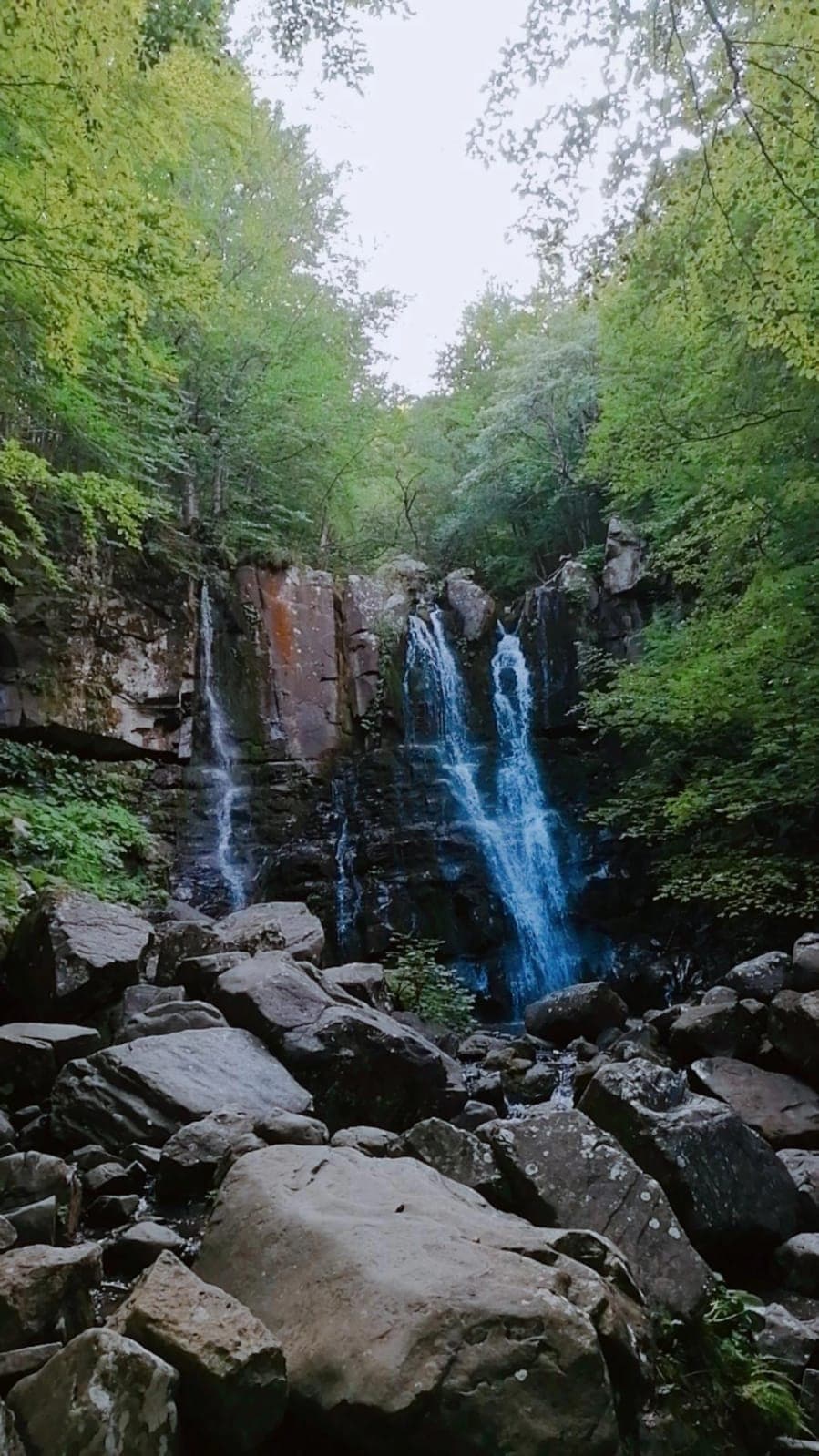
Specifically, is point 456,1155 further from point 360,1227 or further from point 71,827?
point 71,827

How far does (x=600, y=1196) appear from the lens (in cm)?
340

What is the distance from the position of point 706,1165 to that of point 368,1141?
163cm

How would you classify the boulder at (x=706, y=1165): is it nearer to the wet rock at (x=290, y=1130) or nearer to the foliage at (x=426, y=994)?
the wet rock at (x=290, y=1130)

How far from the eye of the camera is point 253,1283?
258 centimetres

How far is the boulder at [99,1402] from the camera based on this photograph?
1.89m

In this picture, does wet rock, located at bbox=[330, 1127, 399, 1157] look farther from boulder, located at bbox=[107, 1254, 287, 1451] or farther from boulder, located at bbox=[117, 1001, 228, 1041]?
boulder, located at bbox=[107, 1254, 287, 1451]

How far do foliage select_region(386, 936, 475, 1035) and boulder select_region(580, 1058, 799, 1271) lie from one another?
4.94 meters

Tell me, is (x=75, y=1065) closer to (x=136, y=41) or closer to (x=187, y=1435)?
(x=187, y=1435)

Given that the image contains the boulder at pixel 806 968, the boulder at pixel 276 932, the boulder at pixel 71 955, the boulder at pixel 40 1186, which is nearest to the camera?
the boulder at pixel 40 1186

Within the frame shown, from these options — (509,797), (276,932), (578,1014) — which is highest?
(509,797)

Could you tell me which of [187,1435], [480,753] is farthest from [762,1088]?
[480,753]

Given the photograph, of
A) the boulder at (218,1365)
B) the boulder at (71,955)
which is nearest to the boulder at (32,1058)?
the boulder at (71,955)

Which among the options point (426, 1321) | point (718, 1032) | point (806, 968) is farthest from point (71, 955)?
point (806, 968)

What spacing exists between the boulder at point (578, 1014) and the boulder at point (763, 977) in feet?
4.56
